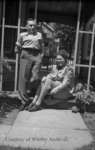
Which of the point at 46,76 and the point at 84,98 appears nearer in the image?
the point at 84,98

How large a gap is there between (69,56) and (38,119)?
65.9 inches

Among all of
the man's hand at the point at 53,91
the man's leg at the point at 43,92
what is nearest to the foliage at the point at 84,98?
the man's hand at the point at 53,91

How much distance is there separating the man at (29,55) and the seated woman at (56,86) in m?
0.22

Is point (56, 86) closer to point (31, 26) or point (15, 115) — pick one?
point (15, 115)

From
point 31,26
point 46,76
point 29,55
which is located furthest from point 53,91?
point 31,26

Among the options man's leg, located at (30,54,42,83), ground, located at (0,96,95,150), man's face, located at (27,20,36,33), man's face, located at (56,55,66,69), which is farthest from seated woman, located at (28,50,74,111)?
man's face, located at (27,20,36,33)

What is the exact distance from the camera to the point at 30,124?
370cm

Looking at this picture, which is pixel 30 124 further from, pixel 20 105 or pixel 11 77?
pixel 11 77

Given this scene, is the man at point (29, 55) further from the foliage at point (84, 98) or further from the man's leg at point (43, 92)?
the foliage at point (84, 98)

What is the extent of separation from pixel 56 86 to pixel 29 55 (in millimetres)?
783

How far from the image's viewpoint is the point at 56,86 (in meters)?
4.37

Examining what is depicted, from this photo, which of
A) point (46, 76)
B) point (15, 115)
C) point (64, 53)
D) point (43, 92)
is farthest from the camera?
point (64, 53)

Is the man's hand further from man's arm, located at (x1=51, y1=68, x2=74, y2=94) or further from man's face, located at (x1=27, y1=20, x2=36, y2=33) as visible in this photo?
man's face, located at (x1=27, y1=20, x2=36, y2=33)

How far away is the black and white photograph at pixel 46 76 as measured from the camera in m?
3.51
